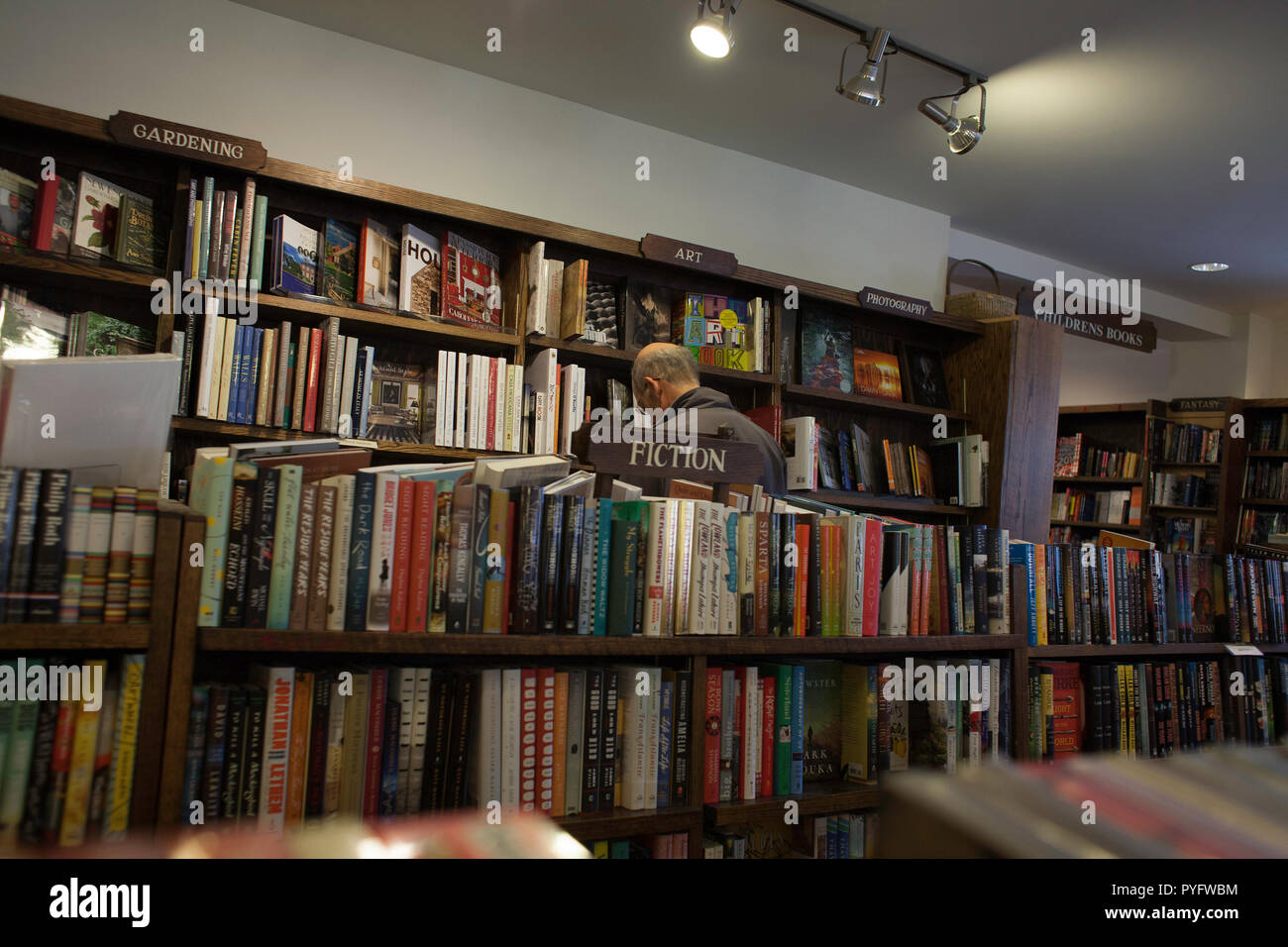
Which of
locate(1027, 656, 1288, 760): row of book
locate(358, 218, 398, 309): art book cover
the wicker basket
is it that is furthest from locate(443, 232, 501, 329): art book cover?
the wicker basket

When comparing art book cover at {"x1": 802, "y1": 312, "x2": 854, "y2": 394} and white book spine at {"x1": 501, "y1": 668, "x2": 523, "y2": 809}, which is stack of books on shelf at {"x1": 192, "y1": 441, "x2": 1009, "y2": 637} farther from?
art book cover at {"x1": 802, "y1": 312, "x2": 854, "y2": 394}

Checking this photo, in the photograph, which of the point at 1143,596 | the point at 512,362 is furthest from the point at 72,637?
the point at 1143,596

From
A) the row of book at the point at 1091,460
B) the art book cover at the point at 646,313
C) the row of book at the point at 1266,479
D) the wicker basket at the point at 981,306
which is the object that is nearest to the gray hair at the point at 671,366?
the art book cover at the point at 646,313

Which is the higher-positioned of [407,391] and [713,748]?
[407,391]

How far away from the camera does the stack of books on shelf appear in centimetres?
135

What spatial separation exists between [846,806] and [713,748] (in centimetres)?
34

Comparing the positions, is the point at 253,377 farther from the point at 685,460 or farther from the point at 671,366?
the point at 685,460

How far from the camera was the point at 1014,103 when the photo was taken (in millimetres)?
3660

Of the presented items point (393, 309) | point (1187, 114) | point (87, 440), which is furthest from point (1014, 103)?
point (87, 440)

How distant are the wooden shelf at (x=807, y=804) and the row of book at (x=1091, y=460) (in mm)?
5749

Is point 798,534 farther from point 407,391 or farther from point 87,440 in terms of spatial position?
point 407,391

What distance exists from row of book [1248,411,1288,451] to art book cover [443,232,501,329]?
5.82 meters

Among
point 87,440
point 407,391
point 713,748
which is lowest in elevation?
point 713,748

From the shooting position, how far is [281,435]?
2.85 meters
